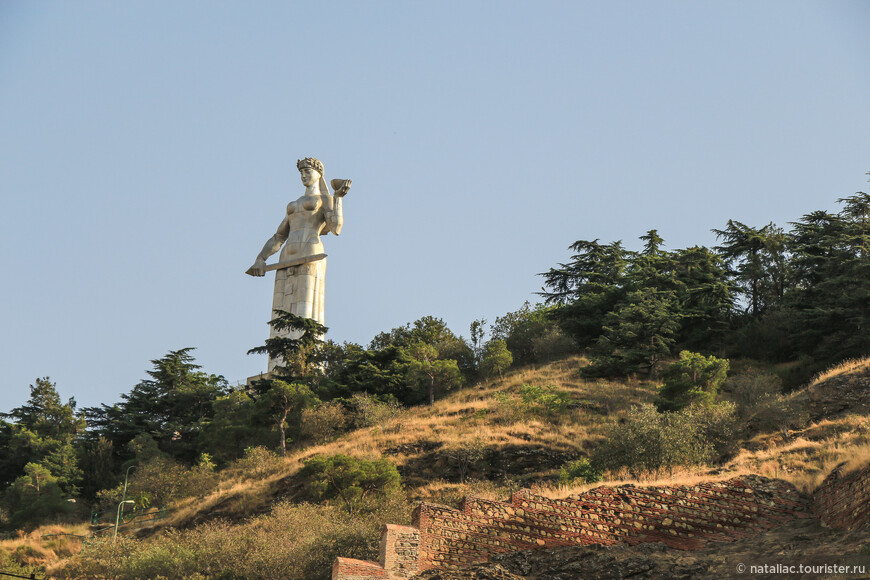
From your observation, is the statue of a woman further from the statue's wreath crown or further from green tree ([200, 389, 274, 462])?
green tree ([200, 389, 274, 462])

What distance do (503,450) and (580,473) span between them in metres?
5.19

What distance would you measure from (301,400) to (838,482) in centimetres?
2253

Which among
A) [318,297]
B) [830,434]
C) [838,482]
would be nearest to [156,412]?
[318,297]

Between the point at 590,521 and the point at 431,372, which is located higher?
the point at 431,372

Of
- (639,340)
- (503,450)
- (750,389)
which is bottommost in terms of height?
(503,450)

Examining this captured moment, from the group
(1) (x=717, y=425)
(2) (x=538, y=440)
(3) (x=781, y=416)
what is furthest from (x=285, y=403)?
(3) (x=781, y=416)

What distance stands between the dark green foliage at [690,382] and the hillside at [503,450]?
3.43ft

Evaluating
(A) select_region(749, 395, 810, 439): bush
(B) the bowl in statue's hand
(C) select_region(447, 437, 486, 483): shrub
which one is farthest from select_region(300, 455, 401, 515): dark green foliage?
(B) the bowl in statue's hand

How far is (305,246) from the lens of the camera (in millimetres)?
44406

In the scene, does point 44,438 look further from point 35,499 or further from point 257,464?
point 257,464

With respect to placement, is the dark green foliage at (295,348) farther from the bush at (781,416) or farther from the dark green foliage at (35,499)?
the bush at (781,416)

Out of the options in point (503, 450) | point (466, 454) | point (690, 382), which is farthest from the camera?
point (690, 382)

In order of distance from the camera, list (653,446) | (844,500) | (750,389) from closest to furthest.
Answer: (844,500) → (653,446) → (750,389)

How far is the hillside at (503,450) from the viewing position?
20484 millimetres
